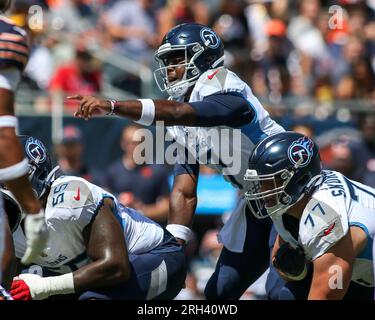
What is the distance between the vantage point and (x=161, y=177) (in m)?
9.87

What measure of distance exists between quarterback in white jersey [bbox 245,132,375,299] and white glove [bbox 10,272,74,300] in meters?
1.14

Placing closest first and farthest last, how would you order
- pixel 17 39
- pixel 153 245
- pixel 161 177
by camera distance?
pixel 17 39 < pixel 153 245 < pixel 161 177

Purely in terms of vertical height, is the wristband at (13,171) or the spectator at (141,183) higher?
the wristband at (13,171)

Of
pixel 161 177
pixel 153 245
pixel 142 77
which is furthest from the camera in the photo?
pixel 142 77

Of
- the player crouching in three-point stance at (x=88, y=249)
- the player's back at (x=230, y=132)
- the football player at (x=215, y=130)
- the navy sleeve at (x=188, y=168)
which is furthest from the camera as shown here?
the navy sleeve at (x=188, y=168)

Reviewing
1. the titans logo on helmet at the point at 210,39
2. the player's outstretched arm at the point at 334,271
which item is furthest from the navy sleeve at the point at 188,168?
the player's outstretched arm at the point at 334,271

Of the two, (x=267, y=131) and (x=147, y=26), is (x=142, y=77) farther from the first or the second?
(x=267, y=131)

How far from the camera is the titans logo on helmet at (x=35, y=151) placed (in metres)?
5.55

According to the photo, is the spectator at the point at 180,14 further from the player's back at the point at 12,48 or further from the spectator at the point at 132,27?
the player's back at the point at 12,48

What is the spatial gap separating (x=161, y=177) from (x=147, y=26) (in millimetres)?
2902

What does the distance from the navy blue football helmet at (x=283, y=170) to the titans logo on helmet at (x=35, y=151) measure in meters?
1.16

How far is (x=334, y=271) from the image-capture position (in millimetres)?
5188
